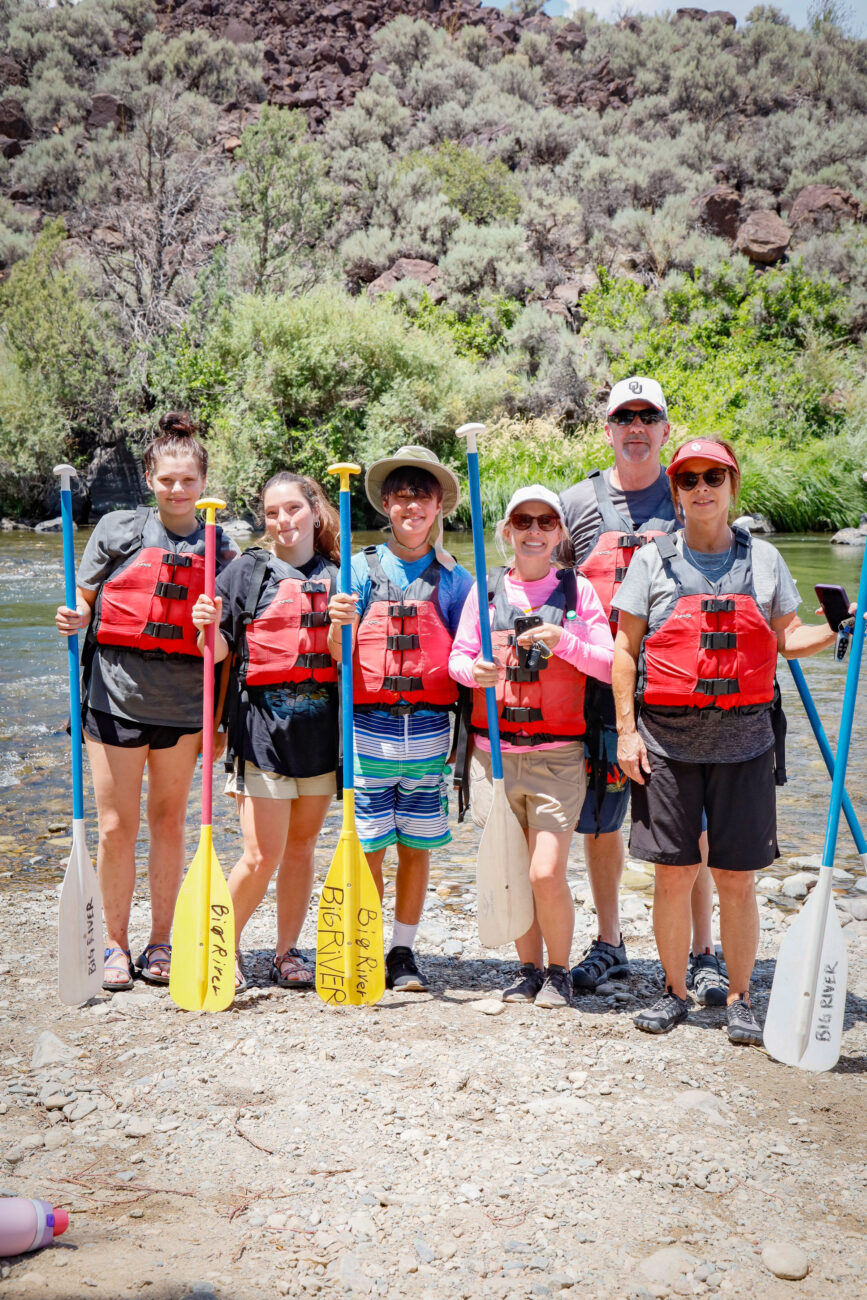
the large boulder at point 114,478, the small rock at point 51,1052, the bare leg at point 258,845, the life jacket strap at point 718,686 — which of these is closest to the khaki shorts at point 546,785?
Answer: the life jacket strap at point 718,686

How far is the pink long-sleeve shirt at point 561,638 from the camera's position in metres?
3.27

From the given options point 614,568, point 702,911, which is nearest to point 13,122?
point 614,568

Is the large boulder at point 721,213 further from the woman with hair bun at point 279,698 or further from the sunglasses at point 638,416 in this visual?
the woman with hair bun at point 279,698

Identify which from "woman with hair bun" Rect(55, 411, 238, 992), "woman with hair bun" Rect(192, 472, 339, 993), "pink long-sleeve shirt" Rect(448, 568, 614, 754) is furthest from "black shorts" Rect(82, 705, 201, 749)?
"pink long-sleeve shirt" Rect(448, 568, 614, 754)

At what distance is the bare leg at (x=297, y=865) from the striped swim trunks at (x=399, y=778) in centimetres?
14

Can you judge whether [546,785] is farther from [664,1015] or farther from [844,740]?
[844,740]

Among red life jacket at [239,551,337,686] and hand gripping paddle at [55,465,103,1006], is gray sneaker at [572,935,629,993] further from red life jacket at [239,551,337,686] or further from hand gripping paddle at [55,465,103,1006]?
hand gripping paddle at [55,465,103,1006]

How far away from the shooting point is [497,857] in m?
3.31

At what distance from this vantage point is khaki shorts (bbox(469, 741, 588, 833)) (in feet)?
11.0

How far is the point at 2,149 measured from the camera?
149ft

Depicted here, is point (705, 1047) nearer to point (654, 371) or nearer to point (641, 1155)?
point (641, 1155)

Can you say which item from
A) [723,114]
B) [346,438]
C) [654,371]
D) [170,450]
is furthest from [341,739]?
[723,114]

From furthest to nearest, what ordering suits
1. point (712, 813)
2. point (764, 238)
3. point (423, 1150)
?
point (764, 238), point (712, 813), point (423, 1150)

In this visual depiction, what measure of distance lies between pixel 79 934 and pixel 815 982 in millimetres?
2270
